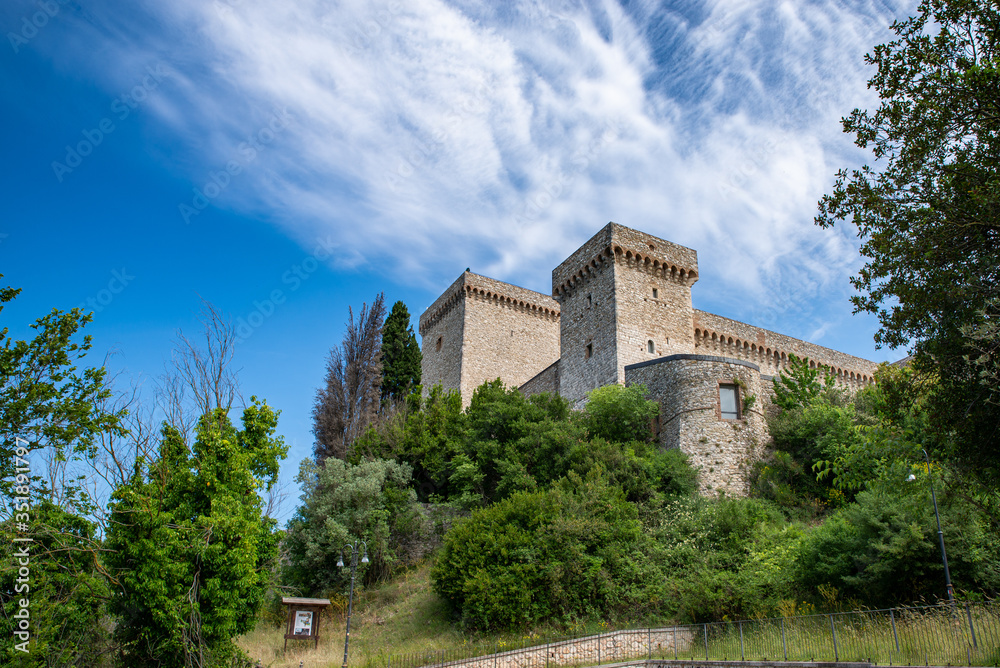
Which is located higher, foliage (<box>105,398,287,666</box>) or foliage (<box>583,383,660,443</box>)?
foliage (<box>583,383,660,443</box>)

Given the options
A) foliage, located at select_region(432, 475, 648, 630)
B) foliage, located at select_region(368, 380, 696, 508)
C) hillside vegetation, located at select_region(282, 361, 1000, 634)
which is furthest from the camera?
foliage, located at select_region(368, 380, 696, 508)

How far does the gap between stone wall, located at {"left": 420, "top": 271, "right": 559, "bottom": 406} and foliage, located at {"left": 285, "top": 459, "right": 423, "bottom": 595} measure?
463 inches

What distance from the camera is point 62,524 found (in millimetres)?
11688

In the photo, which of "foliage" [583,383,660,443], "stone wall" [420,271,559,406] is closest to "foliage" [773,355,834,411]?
"foliage" [583,383,660,443]

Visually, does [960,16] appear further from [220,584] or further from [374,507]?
[374,507]

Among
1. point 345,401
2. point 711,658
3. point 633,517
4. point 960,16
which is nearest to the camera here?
point 960,16

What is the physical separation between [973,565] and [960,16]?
9290 mm

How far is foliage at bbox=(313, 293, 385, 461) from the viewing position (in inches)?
1126

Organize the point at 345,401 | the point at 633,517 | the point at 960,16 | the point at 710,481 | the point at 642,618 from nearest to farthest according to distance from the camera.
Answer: the point at 960,16 → the point at 642,618 → the point at 633,517 → the point at 710,481 → the point at 345,401

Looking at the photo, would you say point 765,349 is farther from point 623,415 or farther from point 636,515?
point 636,515

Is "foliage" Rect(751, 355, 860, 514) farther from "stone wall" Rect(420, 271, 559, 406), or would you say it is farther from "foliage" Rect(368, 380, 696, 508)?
"stone wall" Rect(420, 271, 559, 406)

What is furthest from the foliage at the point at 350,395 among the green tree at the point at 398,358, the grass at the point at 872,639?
the grass at the point at 872,639

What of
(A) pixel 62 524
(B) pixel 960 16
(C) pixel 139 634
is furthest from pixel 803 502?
(A) pixel 62 524

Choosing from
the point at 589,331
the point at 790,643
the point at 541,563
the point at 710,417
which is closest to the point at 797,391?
the point at 710,417
